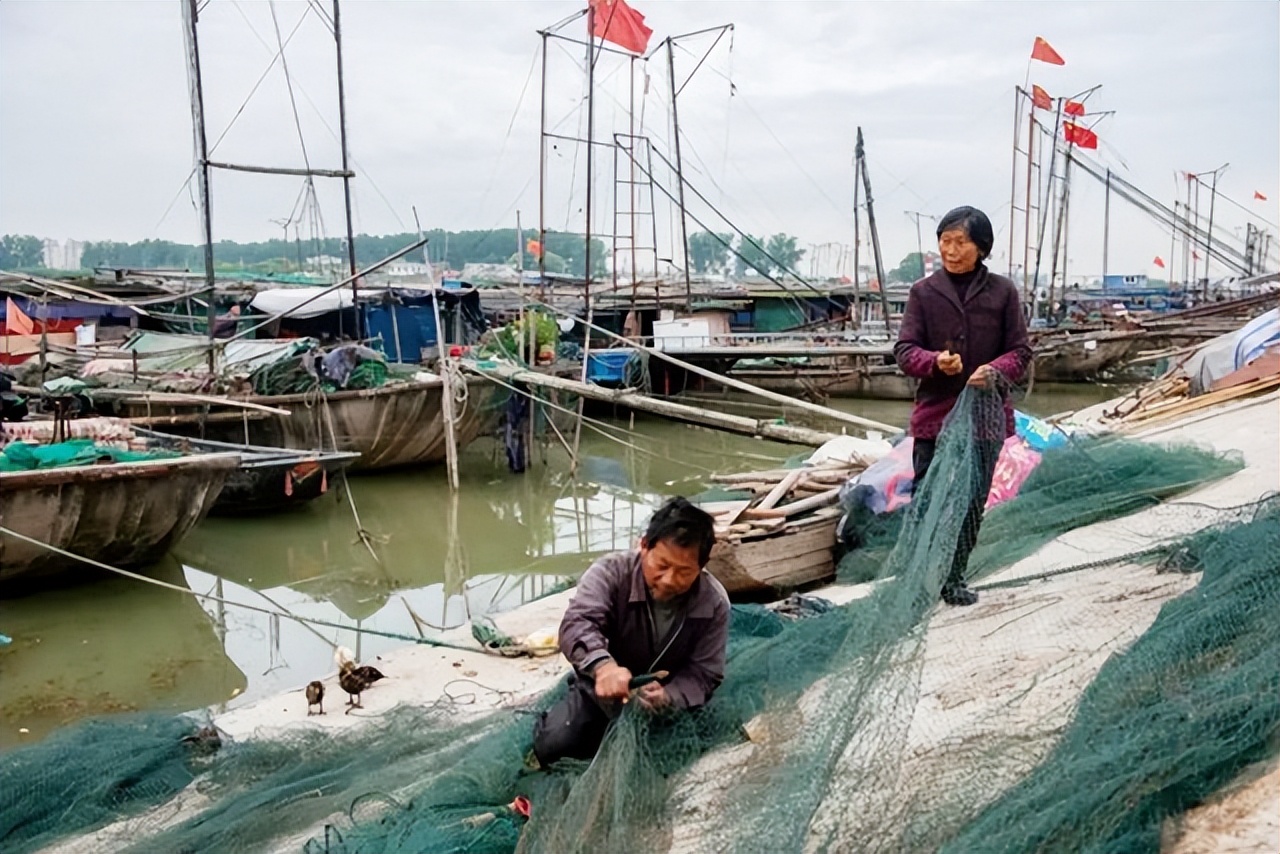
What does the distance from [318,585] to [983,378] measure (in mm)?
7003

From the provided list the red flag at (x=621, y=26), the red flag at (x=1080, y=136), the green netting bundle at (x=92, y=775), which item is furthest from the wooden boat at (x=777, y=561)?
the red flag at (x=1080, y=136)

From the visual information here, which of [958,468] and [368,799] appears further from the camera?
[958,468]

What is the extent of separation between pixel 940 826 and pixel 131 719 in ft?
10.9

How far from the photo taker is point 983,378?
365cm

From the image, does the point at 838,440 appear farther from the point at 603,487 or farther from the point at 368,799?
the point at 603,487

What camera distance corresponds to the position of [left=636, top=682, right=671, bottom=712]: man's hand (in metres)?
2.87

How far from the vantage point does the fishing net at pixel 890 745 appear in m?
2.09

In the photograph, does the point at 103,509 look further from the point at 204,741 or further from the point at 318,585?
the point at 204,741

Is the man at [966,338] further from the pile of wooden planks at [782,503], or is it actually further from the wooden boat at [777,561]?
the pile of wooden planks at [782,503]

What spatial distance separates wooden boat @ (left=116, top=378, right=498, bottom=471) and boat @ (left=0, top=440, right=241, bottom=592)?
3.13 metres

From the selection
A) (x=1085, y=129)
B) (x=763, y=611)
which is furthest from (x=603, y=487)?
(x=1085, y=129)

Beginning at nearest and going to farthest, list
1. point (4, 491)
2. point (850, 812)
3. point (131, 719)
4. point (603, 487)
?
point (850, 812) < point (131, 719) < point (4, 491) < point (603, 487)

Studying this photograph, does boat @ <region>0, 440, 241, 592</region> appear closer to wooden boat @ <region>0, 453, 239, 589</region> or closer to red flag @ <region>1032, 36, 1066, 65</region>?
wooden boat @ <region>0, 453, 239, 589</region>

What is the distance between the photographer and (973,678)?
3.18 m
